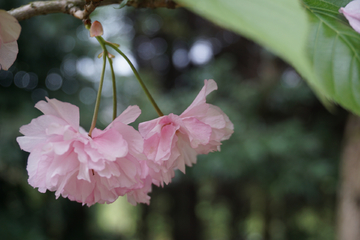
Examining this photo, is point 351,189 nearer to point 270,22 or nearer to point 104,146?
point 104,146

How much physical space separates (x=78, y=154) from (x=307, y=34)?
0.32 m

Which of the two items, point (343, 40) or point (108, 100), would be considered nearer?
point (343, 40)

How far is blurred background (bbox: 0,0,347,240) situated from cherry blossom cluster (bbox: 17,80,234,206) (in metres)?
1.88

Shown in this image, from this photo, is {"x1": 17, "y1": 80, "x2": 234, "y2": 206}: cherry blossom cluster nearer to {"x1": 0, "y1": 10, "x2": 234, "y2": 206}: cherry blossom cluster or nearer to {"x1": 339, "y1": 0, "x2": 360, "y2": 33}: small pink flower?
{"x1": 0, "y1": 10, "x2": 234, "y2": 206}: cherry blossom cluster

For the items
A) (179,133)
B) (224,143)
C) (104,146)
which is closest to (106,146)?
(104,146)

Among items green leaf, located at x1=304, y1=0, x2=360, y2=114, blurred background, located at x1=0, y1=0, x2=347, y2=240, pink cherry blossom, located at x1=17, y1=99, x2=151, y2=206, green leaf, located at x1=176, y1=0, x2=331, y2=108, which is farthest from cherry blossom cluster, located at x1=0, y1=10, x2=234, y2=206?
blurred background, located at x1=0, y1=0, x2=347, y2=240

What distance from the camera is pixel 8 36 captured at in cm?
32

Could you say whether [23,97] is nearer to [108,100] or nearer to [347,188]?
[108,100]

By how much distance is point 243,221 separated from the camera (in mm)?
3822

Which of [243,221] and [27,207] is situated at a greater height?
[27,207]

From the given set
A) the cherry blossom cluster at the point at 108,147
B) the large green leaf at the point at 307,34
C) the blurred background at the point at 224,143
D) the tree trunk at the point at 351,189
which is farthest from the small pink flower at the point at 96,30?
the tree trunk at the point at 351,189

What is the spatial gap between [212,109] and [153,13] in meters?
3.82

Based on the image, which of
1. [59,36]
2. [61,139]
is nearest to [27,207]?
[59,36]

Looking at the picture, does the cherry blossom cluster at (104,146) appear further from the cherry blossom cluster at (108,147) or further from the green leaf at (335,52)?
the green leaf at (335,52)
